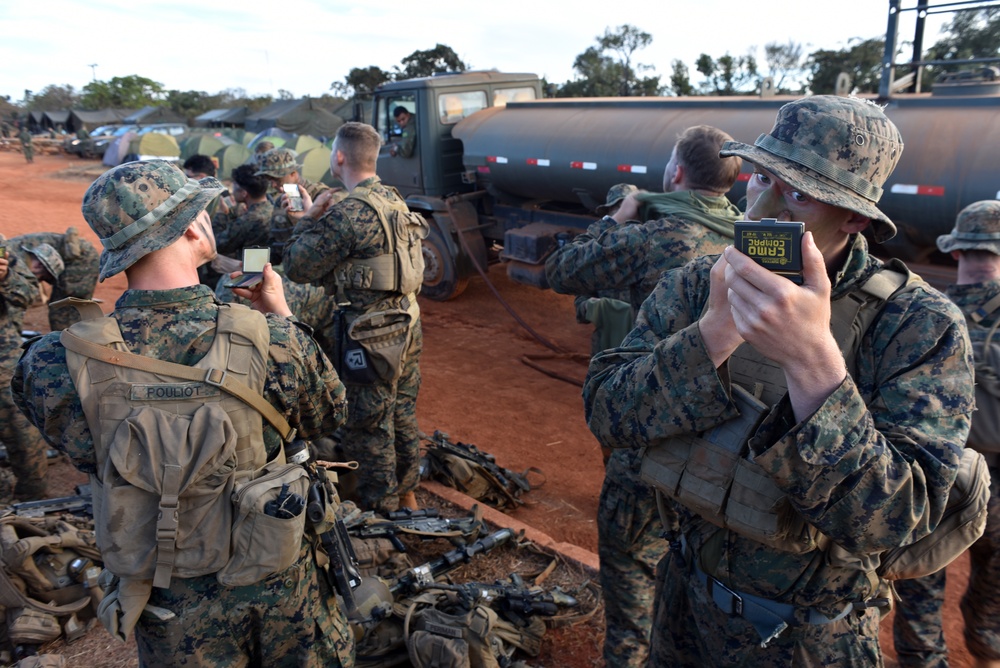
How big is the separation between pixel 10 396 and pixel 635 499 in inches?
154

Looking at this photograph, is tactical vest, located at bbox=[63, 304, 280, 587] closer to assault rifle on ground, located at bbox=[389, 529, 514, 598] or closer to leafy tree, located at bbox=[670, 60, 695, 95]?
assault rifle on ground, located at bbox=[389, 529, 514, 598]

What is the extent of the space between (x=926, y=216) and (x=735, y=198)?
1570mm

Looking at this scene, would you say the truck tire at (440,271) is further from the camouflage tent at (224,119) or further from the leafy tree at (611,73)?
the camouflage tent at (224,119)

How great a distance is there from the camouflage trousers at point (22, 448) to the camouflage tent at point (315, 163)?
40.9ft

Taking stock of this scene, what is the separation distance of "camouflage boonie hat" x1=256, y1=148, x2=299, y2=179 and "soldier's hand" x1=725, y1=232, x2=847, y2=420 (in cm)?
516

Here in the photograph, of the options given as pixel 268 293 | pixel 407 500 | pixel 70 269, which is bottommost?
pixel 407 500

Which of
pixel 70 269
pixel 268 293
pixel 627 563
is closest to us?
pixel 268 293

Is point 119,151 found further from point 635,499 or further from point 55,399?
point 635,499

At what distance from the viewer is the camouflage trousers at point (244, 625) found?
2.06 metres

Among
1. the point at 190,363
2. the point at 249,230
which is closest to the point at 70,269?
the point at 249,230

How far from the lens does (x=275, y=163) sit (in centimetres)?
579

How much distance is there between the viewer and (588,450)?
5883mm

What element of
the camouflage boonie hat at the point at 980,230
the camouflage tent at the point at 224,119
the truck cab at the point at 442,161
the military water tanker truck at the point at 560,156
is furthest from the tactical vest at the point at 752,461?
the camouflage tent at the point at 224,119

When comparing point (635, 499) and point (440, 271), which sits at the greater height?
point (635, 499)
